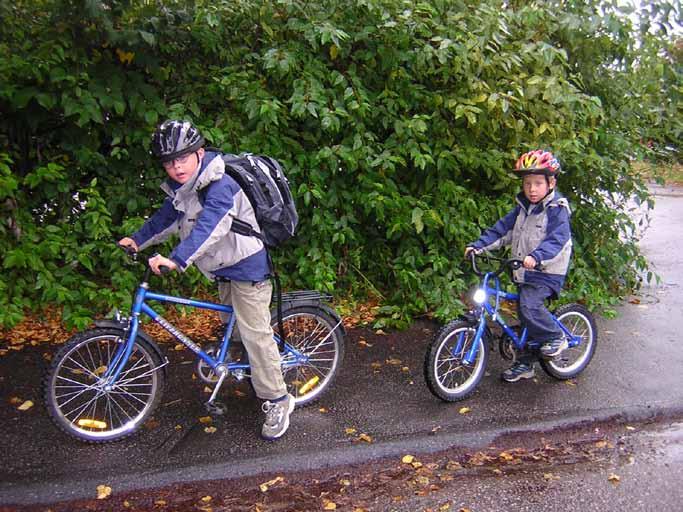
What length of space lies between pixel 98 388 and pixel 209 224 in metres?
1.20

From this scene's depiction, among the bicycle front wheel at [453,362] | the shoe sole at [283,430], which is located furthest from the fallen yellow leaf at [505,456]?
the shoe sole at [283,430]

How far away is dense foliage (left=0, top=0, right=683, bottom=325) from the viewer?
4.86 metres

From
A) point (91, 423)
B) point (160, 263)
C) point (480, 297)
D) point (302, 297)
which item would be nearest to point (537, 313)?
point (480, 297)

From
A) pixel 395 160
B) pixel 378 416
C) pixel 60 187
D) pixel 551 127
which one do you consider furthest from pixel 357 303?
pixel 60 187

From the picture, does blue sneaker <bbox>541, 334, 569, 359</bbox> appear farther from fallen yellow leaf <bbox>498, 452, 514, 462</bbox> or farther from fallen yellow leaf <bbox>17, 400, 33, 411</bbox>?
fallen yellow leaf <bbox>17, 400, 33, 411</bbox>

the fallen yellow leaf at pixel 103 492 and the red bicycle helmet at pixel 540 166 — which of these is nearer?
the fallen yellow leaf at pixel 103 492

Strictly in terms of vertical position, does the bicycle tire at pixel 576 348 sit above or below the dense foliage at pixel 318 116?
below

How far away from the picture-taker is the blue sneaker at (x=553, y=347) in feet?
15.1

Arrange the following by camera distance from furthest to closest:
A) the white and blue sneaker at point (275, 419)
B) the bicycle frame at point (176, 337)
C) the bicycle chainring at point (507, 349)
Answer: the bicycle chainring at point (507, 349) < the white and blue sneaker at point (275, 419) < the bicycle frame at point (176, 337)

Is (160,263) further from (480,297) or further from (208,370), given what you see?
(480,297)

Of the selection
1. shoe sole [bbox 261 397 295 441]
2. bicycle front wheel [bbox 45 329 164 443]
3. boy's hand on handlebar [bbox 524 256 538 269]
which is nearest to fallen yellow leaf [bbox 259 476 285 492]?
shoe sole [bbox 261 397 295 441]

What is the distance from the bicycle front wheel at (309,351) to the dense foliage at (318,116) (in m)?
1.20

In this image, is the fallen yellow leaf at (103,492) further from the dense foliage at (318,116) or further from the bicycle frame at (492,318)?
the bicycle frame at (492,318)

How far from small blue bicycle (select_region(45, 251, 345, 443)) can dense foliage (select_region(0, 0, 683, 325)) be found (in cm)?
116
